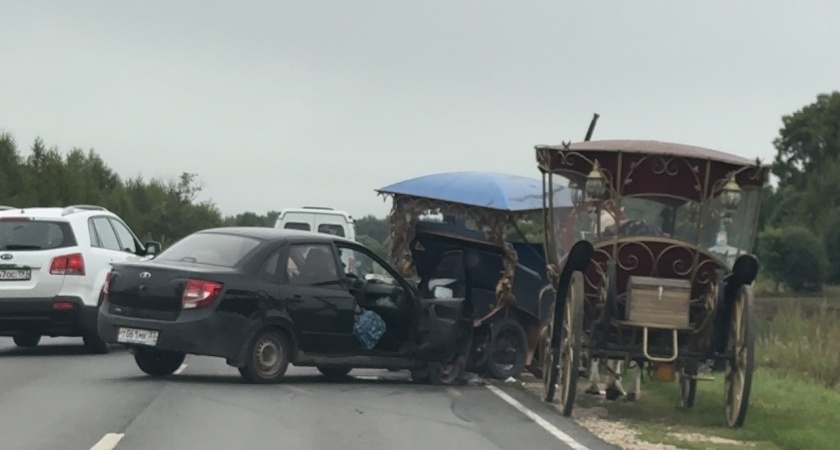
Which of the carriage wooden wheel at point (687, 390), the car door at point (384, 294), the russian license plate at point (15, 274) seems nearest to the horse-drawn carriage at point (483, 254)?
the car door at point (384, 294)

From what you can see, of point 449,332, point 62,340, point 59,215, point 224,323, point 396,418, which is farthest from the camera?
point 62,340

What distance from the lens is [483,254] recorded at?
20.4 meters

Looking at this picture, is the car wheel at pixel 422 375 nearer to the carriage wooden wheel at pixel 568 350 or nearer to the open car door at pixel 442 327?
the open car door at pixel 442 327

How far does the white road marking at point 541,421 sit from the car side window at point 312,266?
232cm

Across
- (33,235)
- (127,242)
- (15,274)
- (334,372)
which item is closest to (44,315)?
(15,274)

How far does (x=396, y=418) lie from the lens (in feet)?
45.7

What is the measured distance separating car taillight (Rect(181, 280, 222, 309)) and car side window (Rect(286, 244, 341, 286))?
1.14 meters

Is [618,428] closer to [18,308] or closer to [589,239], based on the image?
[589,239]

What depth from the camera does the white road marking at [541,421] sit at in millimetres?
12547

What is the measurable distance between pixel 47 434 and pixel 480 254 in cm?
948

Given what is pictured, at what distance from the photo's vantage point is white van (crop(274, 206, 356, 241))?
2933 centimetres

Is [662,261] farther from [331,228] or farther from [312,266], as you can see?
[331,228]

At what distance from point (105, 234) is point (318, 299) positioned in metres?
Answer: 5.36

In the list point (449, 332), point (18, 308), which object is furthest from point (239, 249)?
point (18, 308)
